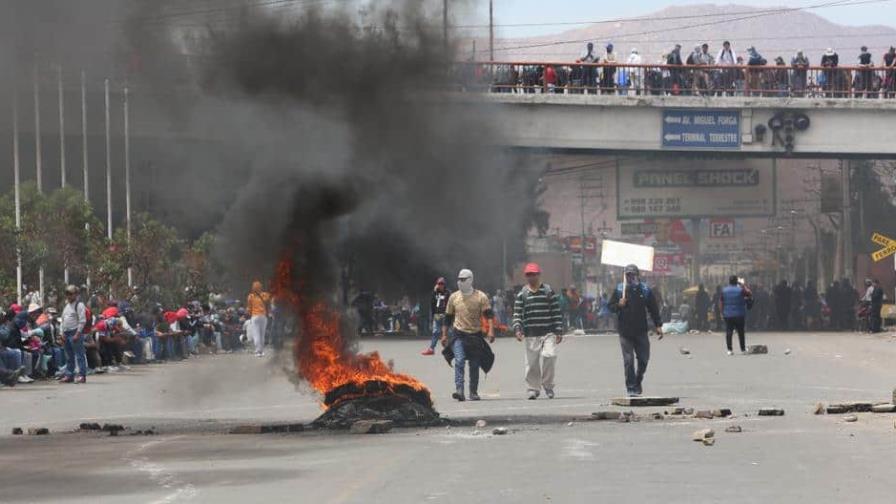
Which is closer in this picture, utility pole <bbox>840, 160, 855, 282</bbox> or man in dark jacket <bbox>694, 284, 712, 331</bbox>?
man in dark jacket <bbox>694, 284, 712, 331</bbox>

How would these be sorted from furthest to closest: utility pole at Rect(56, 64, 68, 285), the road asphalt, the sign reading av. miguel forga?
the sign reading av. miguel forga, utility pole at Rect(56, 64, 68, 285), the road asphalt

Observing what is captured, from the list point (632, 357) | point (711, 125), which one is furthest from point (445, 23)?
point (711, 125)

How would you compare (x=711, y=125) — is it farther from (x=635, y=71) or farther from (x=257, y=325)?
(x=257, y=325)

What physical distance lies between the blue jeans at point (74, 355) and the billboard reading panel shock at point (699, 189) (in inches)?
1513

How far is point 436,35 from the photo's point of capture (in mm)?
17625

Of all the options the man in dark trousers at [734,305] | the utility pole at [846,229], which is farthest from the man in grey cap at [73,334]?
the utility pole at [846,229]

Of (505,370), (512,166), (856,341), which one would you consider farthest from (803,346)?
(505,370)

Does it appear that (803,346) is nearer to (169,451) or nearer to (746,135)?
(746,135)

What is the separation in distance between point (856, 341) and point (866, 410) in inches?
953

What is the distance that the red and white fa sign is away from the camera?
92.0 metres

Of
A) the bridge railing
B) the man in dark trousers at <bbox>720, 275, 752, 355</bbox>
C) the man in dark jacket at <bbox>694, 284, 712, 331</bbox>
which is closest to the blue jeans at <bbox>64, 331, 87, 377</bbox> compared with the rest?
the man in dark trousers at <bbox>720, 275, 752, 355</bbox>

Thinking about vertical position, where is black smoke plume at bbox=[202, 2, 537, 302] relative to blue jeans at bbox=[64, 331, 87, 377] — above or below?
above

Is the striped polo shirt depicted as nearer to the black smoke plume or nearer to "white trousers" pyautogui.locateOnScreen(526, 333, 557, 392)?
"white trousers" pyautogui.locateOnScreen(526, 333, 557, 392)

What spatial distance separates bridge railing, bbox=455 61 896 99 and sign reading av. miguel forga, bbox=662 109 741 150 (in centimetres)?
69
